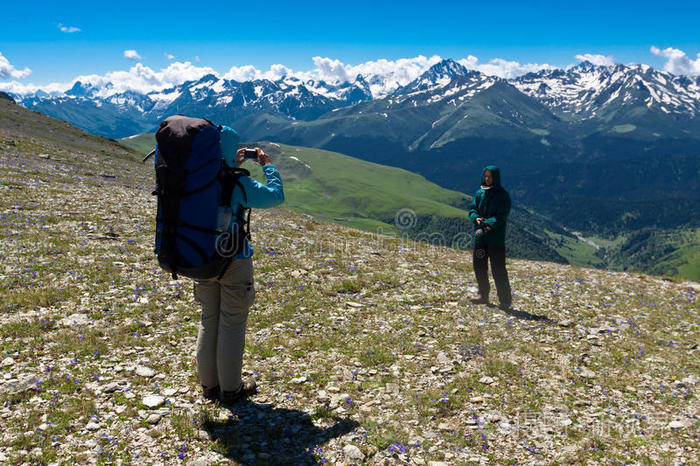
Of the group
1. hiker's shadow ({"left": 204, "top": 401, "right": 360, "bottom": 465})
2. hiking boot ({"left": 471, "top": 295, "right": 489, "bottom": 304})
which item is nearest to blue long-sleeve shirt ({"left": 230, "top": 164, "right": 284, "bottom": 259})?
hiker's shadow ({"left": 204, "top": 401, "right": 360, "bottom": 465})

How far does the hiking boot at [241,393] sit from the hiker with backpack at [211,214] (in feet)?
2.66

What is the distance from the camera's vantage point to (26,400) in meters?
7.55

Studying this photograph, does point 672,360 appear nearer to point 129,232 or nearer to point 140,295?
point 140,295

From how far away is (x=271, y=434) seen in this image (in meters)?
7.43

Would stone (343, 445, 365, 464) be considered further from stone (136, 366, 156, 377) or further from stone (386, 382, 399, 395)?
stone (136, 366, 156, 377)

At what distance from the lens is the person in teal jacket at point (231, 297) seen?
6.93m

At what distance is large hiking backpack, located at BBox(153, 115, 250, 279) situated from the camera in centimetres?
641

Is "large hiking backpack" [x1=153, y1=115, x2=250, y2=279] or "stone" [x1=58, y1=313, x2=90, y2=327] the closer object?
"large hiking backpack" [x1=153, y1=115, x2=250, y2=279]

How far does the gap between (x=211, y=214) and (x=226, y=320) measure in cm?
211

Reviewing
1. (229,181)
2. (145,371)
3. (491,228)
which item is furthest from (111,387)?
(491,228)

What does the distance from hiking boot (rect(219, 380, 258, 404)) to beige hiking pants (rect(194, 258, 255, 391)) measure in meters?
0.15

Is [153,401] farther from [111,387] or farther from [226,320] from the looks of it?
[226,320]

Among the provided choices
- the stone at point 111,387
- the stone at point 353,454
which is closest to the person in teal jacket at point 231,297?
the stone at point 111,387

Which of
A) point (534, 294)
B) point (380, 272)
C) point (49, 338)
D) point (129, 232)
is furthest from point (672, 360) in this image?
point (129, 232)
